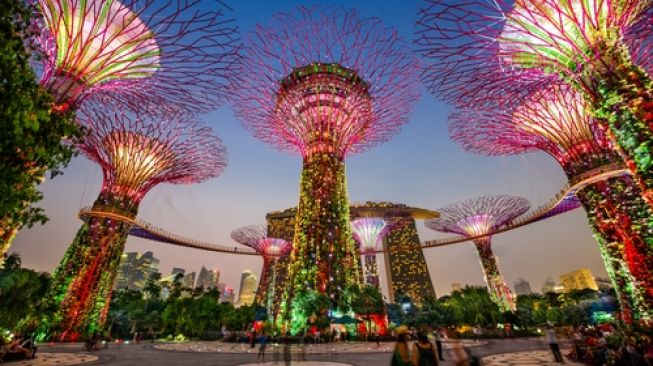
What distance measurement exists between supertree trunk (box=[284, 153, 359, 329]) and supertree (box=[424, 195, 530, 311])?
848 inches

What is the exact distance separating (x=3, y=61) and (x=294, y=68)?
18.1 meters

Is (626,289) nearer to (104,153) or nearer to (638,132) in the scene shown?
(638,132)

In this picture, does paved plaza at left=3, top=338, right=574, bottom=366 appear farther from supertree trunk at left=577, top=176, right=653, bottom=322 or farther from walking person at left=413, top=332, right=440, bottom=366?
walking person at left=413, top=332, right=440, bottom=366

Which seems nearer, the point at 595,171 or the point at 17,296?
the point at 595,171

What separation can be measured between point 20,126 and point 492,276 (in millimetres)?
44103

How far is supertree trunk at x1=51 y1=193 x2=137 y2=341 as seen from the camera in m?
20.1

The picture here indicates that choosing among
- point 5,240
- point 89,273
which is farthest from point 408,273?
point 5,240

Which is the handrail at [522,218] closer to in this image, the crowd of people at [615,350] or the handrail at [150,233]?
the handrail at [150,233]

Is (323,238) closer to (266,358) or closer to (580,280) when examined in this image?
(266,358)

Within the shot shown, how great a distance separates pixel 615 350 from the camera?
8398 millimetres

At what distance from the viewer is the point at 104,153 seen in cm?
2228

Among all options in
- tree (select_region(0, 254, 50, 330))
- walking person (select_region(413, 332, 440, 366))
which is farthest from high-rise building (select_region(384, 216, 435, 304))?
walking person (select_region(413, 332, 440, 366))

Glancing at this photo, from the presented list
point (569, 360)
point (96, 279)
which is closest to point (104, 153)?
point (96, 279)

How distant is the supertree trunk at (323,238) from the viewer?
20.9 meters
